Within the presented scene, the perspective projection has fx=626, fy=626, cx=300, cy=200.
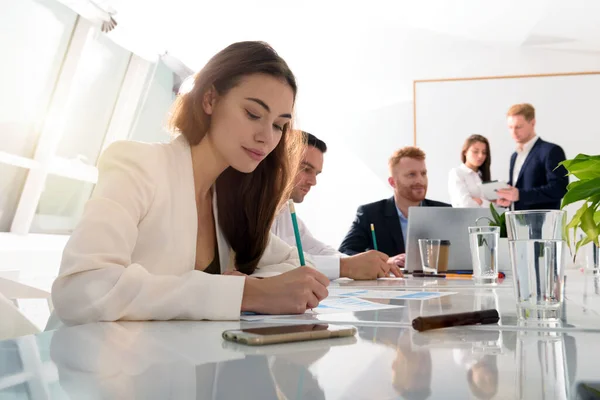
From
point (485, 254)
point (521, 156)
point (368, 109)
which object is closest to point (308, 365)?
point (485, 254)

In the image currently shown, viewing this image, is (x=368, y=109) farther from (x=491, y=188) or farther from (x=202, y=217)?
(x=202, y=217)

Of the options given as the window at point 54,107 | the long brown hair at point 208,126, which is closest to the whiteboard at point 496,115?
the window at point 54,107

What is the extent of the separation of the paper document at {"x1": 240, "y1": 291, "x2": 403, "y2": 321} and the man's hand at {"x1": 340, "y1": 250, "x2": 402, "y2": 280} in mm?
805

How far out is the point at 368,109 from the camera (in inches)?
249

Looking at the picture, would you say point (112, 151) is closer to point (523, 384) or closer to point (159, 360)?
point (159, 360)

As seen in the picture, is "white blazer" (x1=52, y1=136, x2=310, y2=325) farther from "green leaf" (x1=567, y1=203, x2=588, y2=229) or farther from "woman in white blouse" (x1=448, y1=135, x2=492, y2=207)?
"woman in white blouse" (x1=448, y1=135, x2=492, y2=207)

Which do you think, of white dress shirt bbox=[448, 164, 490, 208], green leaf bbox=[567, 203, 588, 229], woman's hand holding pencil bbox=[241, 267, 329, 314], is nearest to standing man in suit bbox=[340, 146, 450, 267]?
white dress shirt bbox=[448, 164, 490, 208]

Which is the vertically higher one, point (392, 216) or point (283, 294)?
point (392, 216)

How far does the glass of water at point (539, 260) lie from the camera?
33.8 inches

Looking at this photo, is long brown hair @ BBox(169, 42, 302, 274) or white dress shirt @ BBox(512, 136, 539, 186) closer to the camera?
long brown hair @ BBox(169, 42, 302, 274)

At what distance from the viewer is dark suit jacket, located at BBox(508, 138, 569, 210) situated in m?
4.79

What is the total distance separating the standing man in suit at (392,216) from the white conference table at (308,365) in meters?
3.05

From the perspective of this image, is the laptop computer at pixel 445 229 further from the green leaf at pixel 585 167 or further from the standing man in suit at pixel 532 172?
the standing man in suit at pixel 532 172

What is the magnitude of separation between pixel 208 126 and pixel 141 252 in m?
0.46
